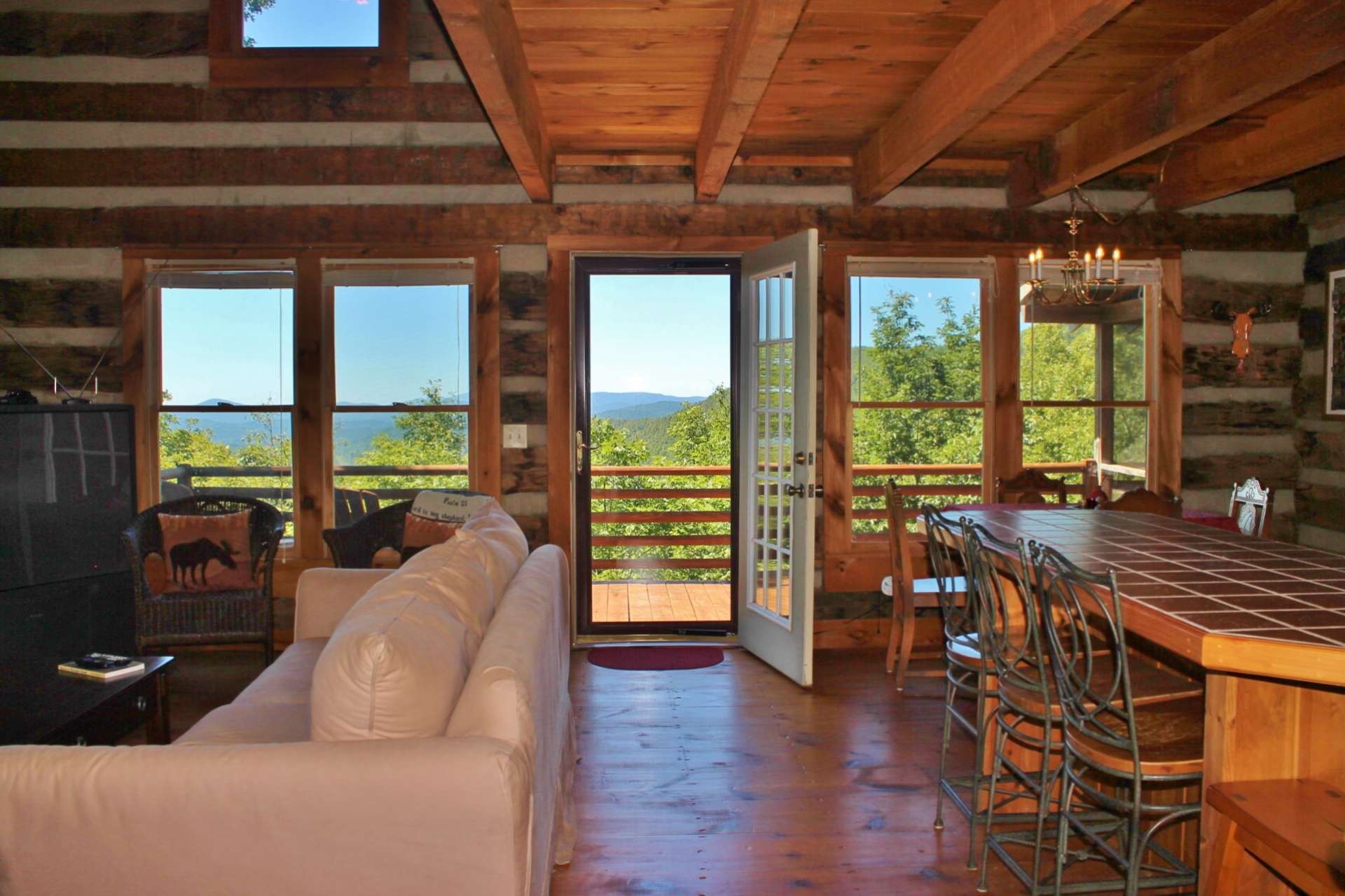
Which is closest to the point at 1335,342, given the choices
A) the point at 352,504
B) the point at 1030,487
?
the point at 1030,487

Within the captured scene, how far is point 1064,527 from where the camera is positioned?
11.5ft

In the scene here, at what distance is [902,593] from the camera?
4.77 m

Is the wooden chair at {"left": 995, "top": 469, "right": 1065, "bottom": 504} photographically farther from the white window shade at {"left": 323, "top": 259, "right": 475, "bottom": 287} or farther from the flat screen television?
the flat screen television

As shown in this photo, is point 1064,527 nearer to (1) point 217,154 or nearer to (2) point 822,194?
(2) point 822,194

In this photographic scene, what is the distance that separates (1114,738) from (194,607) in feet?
12.3

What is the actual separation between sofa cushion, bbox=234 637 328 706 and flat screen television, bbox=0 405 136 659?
1.70 meters

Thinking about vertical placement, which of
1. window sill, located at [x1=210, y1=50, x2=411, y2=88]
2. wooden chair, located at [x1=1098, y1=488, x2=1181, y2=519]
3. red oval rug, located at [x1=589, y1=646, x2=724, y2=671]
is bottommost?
red oval rug, located at [x1=589, y1=646, x2=724, y2=671]

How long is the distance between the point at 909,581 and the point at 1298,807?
8.72 ft

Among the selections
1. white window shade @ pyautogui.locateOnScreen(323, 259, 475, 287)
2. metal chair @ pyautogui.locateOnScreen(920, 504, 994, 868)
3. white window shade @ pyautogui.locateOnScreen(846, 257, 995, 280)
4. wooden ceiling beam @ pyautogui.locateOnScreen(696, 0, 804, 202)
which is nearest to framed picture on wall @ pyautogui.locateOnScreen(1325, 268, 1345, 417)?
white window shade @ pyautogui.locateOnScreen(846, 257, 995, 280)

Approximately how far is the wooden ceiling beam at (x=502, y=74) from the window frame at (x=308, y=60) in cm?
106

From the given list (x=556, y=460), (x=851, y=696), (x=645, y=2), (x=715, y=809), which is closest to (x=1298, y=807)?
(x=715, y=809)

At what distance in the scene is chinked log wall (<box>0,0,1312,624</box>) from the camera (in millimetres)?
5109

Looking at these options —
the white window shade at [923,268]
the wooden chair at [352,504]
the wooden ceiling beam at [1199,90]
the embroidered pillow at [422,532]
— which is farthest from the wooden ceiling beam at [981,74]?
the wooden chair at [352,504]

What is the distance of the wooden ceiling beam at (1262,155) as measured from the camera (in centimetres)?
419
